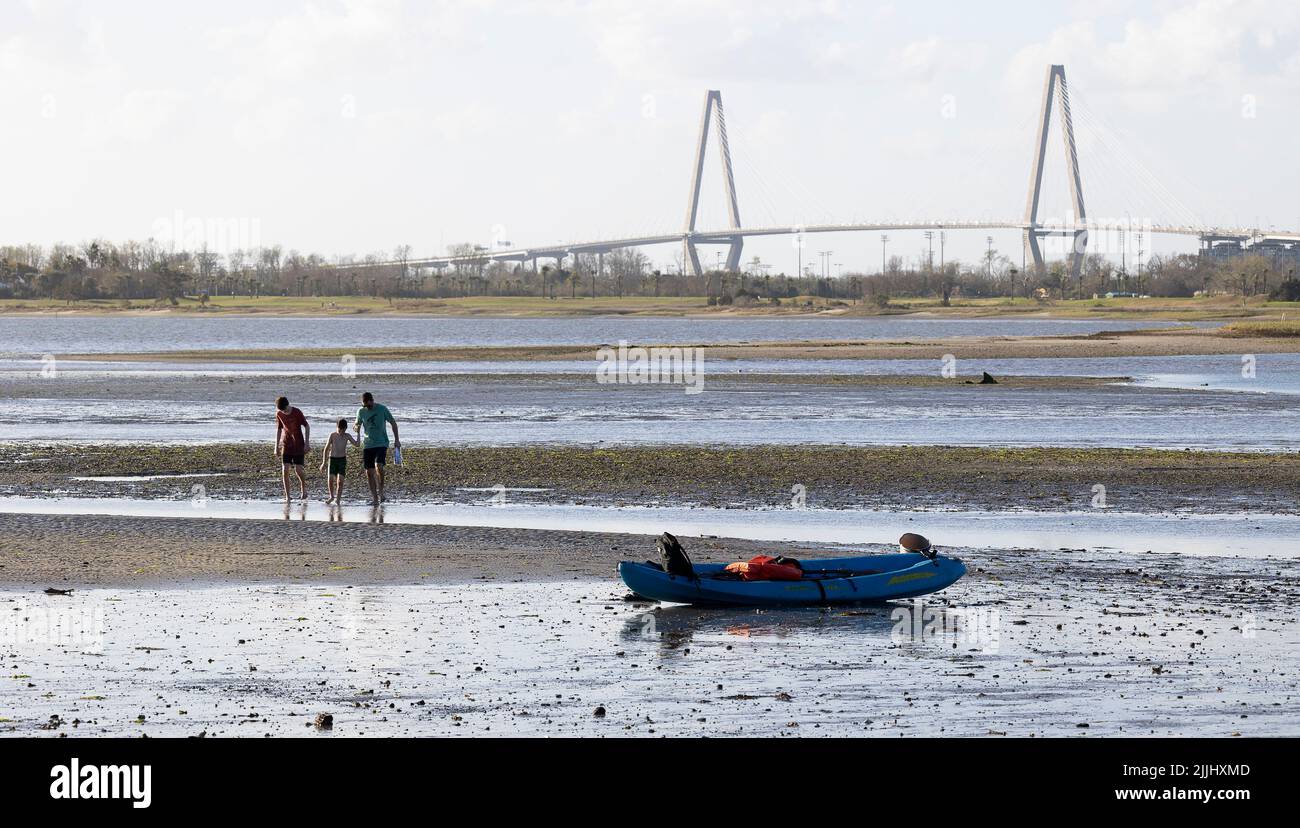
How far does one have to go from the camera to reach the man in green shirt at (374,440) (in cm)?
2455

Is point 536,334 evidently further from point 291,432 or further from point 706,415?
point 291,432

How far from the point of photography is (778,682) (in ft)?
44.0

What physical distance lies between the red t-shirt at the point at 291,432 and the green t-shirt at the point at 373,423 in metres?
1.13

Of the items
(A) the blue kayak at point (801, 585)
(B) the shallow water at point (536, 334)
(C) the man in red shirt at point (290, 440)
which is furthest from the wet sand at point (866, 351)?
(A) the blue kayak at point (801, 585)

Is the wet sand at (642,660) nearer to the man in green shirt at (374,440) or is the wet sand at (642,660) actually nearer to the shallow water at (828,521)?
the shallow water at (828,521)

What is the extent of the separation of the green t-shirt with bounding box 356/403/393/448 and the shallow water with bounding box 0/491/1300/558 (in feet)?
3.17

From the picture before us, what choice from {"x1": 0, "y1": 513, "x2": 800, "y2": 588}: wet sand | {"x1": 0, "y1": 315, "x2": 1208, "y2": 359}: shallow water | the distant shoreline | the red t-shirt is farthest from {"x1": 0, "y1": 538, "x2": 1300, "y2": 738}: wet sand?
the distant shoreline

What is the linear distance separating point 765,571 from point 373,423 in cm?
938

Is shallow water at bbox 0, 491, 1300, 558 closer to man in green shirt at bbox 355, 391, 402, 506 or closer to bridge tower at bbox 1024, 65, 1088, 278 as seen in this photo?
man in green shirt at bbox 355, 391, 402, 506

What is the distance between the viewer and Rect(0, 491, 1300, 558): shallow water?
70.6 feet

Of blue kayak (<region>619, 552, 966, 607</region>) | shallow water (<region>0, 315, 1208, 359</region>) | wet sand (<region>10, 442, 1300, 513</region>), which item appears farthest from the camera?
shallow water (<region>0, 315, 1208, 359</region>)

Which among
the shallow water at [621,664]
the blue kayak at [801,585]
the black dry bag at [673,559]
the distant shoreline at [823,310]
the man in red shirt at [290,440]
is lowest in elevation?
the shallow water at [621,664]

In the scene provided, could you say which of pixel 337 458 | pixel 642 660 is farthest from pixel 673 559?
pixel 337 458
